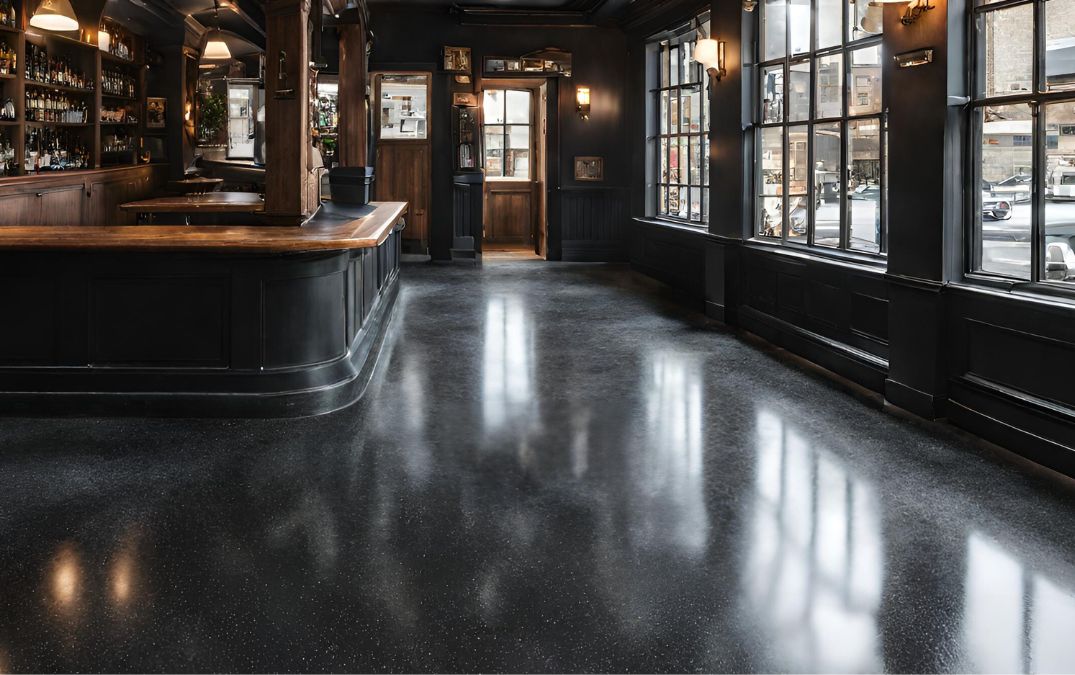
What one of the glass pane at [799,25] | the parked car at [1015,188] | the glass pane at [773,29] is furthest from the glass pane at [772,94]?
the parked car at [1015,188]

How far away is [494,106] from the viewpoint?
45.3 feet

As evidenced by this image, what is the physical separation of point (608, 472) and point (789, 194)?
3.74m

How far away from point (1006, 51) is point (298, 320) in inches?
149

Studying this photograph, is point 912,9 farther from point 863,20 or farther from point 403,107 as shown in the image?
point 403,107

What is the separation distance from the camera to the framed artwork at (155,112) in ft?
34.3

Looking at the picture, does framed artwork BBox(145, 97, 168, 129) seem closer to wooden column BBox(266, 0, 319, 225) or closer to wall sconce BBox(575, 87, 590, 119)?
wall sconce BBox(575, 87, 590, 119)

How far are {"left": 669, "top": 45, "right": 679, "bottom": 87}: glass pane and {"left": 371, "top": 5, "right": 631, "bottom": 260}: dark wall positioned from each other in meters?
1.77

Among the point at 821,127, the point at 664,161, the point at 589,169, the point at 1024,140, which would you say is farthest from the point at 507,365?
the point at 589,169

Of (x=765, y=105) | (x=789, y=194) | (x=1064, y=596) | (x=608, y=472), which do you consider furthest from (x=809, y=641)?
(x=765, y=105)

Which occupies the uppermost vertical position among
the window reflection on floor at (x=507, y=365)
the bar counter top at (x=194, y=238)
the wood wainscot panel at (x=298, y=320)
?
the bar counter top at (x=194, y=238)

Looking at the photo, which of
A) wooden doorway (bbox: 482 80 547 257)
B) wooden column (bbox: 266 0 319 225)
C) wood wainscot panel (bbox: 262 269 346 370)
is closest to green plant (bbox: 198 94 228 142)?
wooden doorway (bbox: 482 80 547 257)

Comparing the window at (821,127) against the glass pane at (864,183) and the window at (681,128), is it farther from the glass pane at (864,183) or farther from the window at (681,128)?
the window at (681,128)

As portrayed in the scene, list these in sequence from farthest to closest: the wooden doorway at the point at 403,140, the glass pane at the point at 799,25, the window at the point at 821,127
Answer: the wooden doorway at the point at 403,140, the glass pane at the point at 799,25, the window at the point at 821,127

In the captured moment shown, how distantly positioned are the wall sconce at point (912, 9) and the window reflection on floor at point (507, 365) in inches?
111
